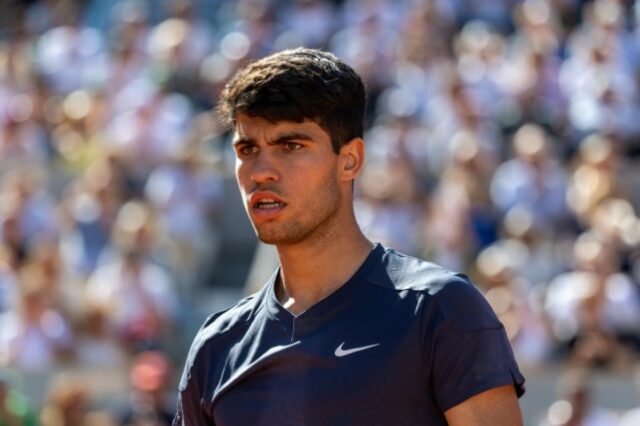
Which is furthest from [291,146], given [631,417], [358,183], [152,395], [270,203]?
[358,183]

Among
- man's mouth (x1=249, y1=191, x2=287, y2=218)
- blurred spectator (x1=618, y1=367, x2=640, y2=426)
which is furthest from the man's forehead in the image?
blurred spectator (x1=618, y1=367, x2=640, y2=426)

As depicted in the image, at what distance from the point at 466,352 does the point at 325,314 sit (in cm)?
33

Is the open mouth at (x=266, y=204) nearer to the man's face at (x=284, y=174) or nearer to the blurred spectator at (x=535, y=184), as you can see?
the man's face at (x=284, y=174)

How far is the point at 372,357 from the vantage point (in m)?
2.88

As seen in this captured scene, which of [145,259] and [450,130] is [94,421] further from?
[450,130]

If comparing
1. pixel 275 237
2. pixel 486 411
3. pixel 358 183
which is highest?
pixel 275 237

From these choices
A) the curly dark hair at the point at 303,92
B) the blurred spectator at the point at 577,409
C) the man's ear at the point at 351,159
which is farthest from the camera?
the blurred spectator at the point at 577,409

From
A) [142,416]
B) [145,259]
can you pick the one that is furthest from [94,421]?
[145,259]

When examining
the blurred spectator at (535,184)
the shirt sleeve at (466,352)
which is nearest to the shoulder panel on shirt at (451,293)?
the shirt sleeve at (466,352)

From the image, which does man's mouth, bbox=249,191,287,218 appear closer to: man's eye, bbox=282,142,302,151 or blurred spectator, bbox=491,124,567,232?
man's eye, bbox=282,142,302,151

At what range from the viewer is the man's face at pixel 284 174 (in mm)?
3047

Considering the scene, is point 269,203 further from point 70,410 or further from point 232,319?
point 70,410

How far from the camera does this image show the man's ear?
10.2 feet

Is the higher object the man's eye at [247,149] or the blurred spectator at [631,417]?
the man's eye at [247,149]
